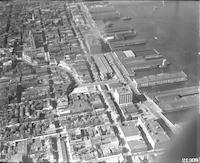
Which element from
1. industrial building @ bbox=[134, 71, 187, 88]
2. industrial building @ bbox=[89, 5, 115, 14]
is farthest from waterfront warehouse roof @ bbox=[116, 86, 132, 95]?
industrial building @ bbox=[89, 5, 115, 14]

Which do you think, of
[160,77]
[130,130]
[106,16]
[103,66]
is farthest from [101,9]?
[130,130]

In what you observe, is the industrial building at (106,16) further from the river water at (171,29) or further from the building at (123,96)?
the building at (123,96)

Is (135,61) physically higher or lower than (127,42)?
lower

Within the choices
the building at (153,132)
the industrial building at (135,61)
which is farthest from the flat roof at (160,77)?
the building at (153,132)

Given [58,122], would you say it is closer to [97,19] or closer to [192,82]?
[192,82]

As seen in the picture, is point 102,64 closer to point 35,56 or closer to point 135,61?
point 135,61

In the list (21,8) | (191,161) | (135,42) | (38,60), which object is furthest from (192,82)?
(21,8)
